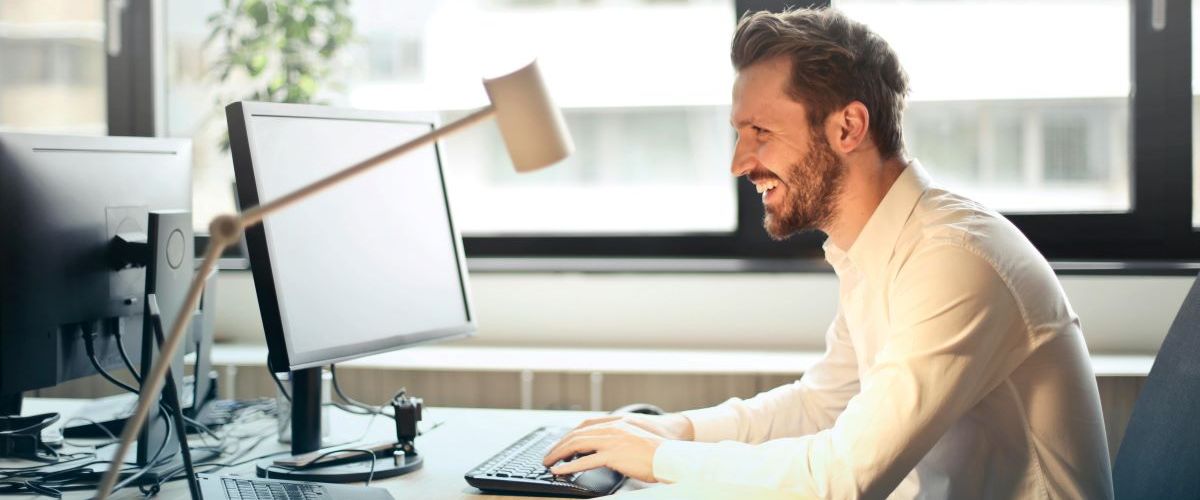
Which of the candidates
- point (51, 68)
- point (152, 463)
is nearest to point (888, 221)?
point (152, 463)

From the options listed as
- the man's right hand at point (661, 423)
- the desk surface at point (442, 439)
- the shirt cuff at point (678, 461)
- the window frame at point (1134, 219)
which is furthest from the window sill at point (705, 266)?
the shirt cuff at point (678, 461)

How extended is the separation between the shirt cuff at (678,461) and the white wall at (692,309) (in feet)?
4.92

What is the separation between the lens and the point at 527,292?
9.66 feet

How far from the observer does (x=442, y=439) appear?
1.71m

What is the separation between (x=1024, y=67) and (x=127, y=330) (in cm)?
232

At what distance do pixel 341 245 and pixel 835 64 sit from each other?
740 millimetres

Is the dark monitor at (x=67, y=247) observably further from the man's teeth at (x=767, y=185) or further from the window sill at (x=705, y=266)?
the window sill at (x=705, y=266)

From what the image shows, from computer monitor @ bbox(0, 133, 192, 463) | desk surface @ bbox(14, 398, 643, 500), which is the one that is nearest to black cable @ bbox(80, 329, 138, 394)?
computer monitor @ bbox(0, 133, 192, 463)

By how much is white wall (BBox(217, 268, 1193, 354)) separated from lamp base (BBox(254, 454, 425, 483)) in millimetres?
1409

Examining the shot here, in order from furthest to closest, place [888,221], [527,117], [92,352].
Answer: [92,352]
[888,221]
[527,117]

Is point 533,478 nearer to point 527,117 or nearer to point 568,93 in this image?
point 527,117

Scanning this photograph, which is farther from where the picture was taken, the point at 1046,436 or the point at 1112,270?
the point at 1112,270

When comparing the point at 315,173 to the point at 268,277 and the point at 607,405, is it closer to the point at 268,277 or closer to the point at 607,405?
the point at 268,277

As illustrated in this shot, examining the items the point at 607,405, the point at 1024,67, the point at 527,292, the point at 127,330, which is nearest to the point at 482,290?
the point at 527,292
